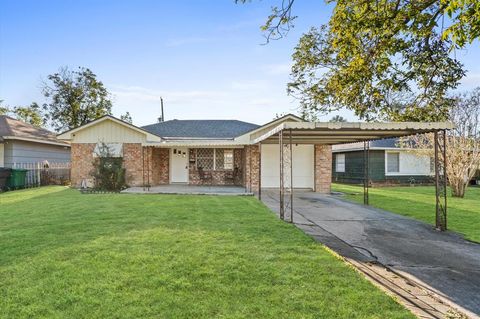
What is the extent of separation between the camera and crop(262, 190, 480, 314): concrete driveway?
4605 millimetres

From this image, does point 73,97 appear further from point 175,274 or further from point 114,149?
point 175,274

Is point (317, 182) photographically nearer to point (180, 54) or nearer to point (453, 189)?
point (453, 189)

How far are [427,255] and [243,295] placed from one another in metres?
3.90

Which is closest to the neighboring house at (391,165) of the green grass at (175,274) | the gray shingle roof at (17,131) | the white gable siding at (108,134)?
the white gable siding at (108,134)

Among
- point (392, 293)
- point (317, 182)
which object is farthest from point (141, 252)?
point (317, 182)

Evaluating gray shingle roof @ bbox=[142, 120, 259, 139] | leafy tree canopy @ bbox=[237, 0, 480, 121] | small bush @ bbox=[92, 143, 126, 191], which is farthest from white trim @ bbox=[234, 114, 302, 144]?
leafy tree canopy @ bbox=[237, 0, 480, 121]

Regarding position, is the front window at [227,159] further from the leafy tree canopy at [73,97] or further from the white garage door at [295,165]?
the leafy tree canopy at [73,97]

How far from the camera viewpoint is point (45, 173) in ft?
71.6

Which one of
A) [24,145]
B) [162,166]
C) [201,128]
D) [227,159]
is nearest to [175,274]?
[227,159]

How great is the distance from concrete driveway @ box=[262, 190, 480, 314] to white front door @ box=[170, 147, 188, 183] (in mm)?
10642

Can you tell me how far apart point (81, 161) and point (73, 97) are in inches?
723

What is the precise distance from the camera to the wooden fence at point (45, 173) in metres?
20.3

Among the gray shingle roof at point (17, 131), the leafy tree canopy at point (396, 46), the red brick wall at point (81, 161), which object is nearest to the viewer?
the leafy tree canopy at point (396, 46)

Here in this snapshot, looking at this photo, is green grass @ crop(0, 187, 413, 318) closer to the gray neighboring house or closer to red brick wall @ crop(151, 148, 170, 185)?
red brick wall @ crop(151, 148, 170, 185)
